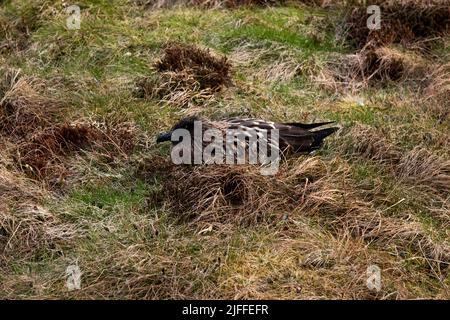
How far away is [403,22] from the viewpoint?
27.7ft

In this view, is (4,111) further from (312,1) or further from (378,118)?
(312,1)

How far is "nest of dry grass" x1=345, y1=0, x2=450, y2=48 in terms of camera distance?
27.1 ft

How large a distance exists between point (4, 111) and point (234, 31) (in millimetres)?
2773

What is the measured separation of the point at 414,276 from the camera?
506 centimetres

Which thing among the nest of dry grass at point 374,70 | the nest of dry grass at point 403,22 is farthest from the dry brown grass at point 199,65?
the nest of dry grass at point 403,22

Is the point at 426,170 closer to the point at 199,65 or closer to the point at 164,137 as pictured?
the point at 164,137

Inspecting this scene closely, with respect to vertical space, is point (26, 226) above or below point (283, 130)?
above

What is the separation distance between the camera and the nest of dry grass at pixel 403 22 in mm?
8273

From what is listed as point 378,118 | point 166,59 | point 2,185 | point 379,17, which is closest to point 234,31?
point 166,59

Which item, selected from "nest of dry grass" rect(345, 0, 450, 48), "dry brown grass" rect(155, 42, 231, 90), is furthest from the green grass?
"nest of dry grass" rect(345, 0, 450, 48)

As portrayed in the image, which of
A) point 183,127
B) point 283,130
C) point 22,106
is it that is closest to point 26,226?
point 183,127

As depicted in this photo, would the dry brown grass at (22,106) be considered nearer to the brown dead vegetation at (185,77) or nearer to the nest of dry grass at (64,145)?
the nest of dry grass at (64,145)

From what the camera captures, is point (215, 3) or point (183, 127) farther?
point (215, 3)

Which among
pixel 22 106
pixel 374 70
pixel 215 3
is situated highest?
pixel 22 106
